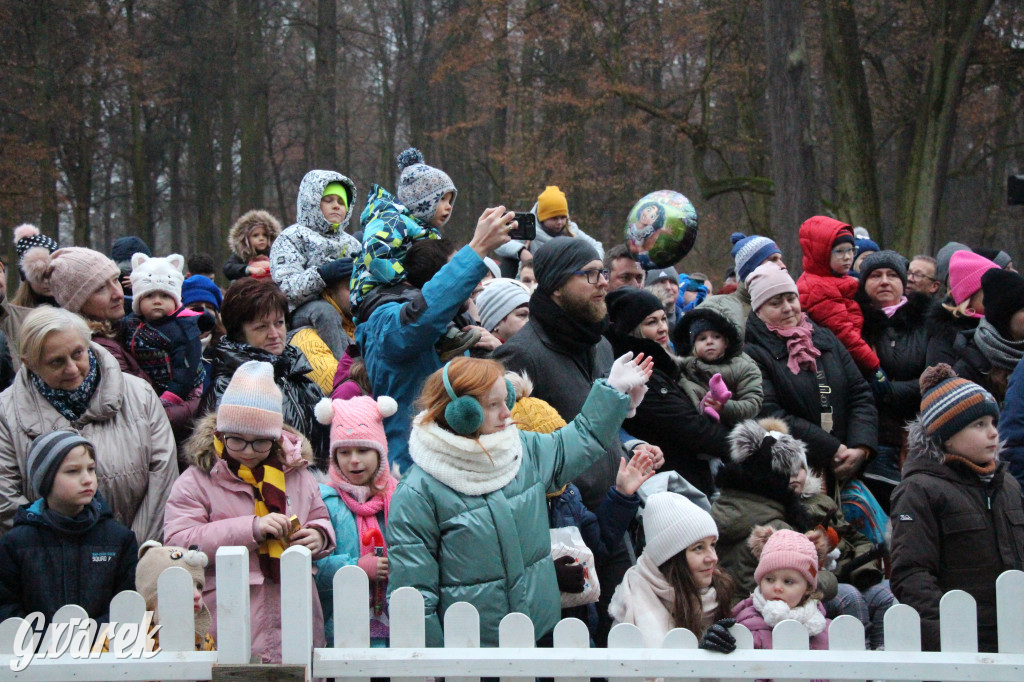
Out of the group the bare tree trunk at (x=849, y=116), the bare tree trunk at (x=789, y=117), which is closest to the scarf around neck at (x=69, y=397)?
the bare tree trunk at (x=789, y=117)

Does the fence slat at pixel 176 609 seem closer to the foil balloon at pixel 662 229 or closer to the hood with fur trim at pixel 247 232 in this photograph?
the foil balloon at pixel 662 229

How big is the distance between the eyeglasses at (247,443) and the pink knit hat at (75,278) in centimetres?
151

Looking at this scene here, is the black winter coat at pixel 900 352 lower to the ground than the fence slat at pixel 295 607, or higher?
higher

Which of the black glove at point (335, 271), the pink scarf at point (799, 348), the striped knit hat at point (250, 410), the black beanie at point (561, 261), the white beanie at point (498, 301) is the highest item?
the black glove at point (335, 271)

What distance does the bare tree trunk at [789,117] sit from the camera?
A: 1071 centimetres

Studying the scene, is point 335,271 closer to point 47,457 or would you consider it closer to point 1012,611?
point 47,457

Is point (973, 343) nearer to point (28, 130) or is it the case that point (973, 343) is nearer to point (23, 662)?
point (23, 662)

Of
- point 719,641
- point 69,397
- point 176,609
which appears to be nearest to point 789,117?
point 69,397

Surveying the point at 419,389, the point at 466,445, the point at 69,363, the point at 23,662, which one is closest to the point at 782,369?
the point at 419,389

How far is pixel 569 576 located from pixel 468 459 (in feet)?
2.08

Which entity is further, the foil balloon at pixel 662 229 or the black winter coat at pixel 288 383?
the foil balloon at pixel 662 229

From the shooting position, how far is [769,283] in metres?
5.17

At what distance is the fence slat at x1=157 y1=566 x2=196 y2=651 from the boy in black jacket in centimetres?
80

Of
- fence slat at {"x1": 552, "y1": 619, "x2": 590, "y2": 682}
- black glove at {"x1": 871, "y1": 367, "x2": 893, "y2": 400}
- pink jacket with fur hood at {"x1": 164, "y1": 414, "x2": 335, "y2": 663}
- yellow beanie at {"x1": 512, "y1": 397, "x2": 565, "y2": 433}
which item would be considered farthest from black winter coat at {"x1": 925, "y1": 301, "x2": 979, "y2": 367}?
pink jacket with fur hood at {"x1": 164, "y1": 414, "x2": 335, "y2": 663}
